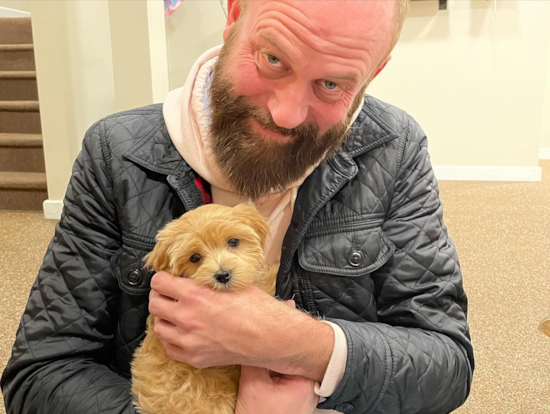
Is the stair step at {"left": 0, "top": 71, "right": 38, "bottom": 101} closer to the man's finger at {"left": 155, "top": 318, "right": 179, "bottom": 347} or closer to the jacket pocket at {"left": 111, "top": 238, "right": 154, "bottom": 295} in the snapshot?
the jacket pocket at {"left": 111, "top": 238, "right": 154, "bottom": 295}

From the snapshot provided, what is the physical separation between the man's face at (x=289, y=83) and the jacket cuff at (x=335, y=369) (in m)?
0.34

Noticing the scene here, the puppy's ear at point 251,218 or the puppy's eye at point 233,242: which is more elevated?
the puppy's ear at point 251,218

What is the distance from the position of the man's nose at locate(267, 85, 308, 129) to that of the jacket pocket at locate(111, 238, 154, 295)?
0.36 m

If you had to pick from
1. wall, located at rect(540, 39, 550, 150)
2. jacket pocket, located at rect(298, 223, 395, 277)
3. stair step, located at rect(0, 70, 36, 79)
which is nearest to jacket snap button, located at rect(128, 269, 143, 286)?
jacket pocket, located at rect(298, 223, 395, 277)

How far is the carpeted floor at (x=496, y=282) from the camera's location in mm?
1878

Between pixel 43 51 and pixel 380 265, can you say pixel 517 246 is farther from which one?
pixel 43 51

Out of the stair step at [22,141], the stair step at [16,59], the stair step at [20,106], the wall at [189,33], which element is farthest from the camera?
the stair step at [16,59]

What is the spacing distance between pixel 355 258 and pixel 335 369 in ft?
0.74

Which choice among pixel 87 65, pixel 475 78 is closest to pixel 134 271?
pixel 87 65

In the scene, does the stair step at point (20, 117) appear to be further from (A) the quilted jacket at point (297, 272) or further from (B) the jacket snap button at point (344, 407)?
(B) the jacket snap button at point (344, 407)

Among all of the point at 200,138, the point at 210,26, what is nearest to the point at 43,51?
the point at 210,26

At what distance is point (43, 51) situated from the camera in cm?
317

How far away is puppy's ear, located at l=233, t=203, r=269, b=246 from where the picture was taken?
95cm

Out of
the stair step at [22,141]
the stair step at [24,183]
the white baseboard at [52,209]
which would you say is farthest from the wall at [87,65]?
the stair step at [22,141]
